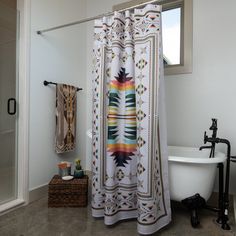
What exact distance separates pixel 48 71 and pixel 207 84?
163 cm

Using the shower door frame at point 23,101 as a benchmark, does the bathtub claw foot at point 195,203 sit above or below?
below

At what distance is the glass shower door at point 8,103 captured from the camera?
6.08ft

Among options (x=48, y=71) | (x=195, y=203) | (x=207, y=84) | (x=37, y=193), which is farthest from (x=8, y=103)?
(x=207, y=84)

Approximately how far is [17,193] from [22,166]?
0.25m

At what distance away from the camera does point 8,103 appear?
186cm

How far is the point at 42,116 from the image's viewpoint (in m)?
1.98

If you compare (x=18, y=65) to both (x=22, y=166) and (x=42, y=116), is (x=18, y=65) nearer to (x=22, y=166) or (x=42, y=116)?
(x=42, y=116)

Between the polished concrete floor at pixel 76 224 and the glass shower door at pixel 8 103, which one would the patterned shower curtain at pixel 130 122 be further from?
the glass shower door at pixel 8 103

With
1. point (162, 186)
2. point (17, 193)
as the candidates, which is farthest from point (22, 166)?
point (162, 186)

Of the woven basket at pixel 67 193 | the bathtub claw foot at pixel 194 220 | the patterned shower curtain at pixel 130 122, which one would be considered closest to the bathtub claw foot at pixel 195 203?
the bathtub claw foot at pixel 194 220

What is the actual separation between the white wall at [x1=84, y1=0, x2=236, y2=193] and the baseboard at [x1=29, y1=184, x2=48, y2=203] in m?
1.40

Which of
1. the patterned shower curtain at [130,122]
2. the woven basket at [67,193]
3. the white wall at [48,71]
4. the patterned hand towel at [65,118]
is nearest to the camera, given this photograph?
the patterned shower curtain at [130,122]

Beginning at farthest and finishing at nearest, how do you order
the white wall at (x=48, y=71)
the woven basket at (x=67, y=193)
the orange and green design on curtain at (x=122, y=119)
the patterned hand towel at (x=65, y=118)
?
the patterned hand towel at (x=65, y=118) → the white wall at (x=48, y=71) → the woven basket at (x=67, y=193) → the orange and green design on curtain at (x=122, y=119)

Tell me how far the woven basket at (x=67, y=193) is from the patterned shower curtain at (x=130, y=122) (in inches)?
11.5
